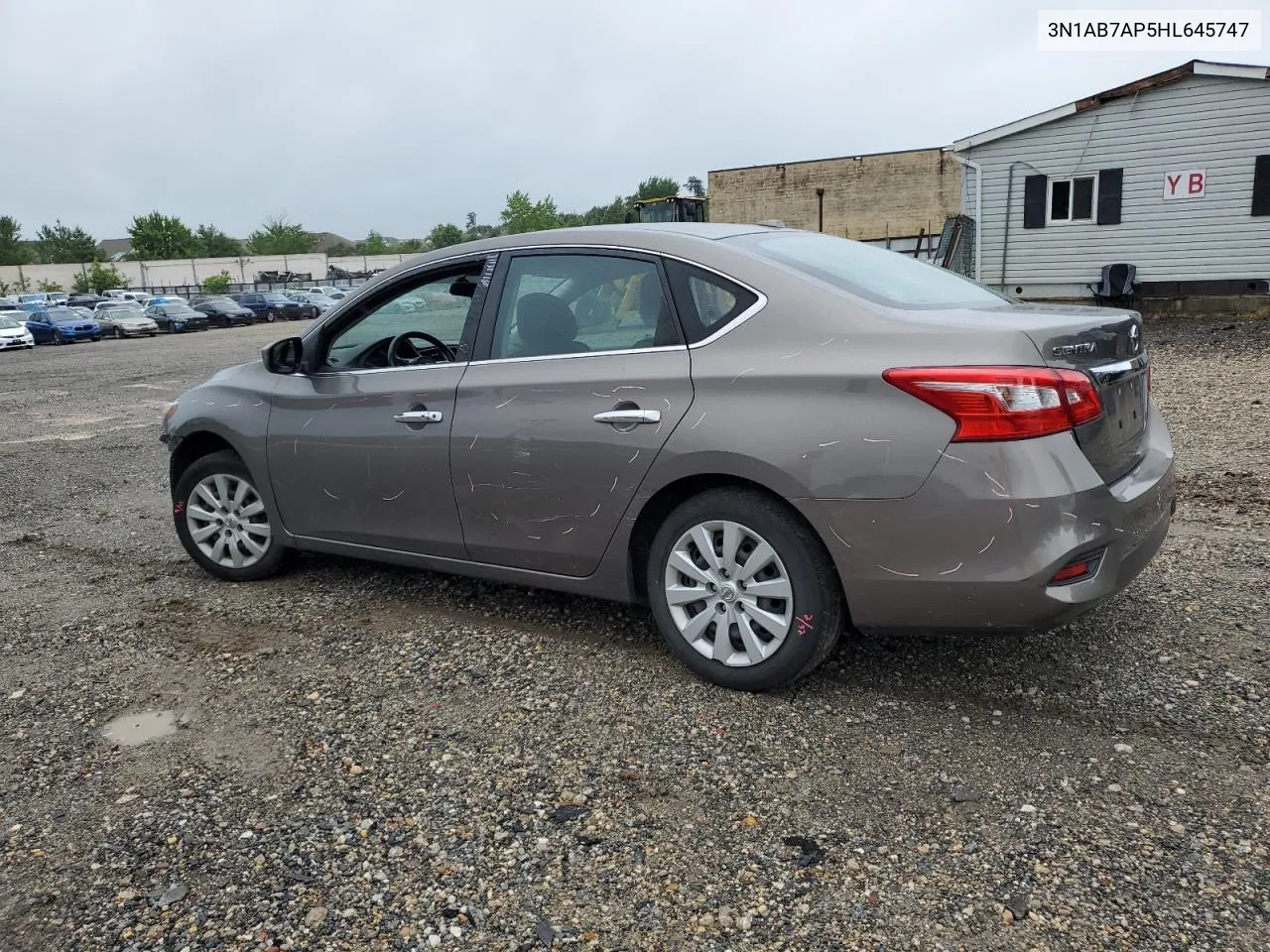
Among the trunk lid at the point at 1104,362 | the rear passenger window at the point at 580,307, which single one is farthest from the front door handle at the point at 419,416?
the trunk lid at the point at 1104,362

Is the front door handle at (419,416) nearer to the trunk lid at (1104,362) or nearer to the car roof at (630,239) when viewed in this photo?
the car roof at (630,239)

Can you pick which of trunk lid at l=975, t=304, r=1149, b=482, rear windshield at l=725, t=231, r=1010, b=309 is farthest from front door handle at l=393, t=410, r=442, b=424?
trunk lid at l=975, t=304, r=1149, b=482

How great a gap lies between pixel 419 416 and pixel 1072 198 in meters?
18.4

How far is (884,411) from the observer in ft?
10.2

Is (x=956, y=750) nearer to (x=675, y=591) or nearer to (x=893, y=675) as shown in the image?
(x=893, y=675)

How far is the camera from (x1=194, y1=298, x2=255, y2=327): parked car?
4616 centimetres

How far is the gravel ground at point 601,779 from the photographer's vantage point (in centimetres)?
246

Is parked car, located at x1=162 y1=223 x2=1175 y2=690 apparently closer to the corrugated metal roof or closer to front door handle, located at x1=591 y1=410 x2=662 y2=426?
front door handle, located at x1=591 y1=410 x2=662 y2=426

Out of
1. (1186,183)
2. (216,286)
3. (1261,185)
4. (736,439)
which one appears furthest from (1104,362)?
(216,286)

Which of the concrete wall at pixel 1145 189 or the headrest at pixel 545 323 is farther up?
the concrete wall at pixel 1145 189

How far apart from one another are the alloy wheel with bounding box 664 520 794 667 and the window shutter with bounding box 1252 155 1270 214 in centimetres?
1781

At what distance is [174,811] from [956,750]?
2.38m

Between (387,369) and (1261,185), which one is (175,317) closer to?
(1261,185)

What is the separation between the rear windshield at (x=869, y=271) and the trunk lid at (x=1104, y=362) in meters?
0.35
